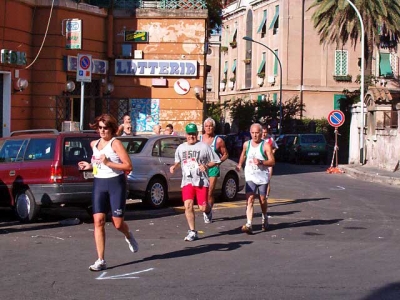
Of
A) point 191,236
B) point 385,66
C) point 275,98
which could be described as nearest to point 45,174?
point 191,236

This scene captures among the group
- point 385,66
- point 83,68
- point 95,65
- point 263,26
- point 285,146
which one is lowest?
point 285,146

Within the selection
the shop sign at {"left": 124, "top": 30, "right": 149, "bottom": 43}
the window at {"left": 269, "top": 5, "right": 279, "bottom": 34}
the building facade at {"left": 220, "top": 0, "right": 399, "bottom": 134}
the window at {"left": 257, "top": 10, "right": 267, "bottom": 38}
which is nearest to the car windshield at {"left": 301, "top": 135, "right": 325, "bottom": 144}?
the building facade at {"left": 220, "top": 0, "right": 399, "bottom": 134}

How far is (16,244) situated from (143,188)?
480 cm

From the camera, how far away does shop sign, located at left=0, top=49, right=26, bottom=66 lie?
20891 mm

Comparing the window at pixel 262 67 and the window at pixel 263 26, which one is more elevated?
the window at pixel 263 26

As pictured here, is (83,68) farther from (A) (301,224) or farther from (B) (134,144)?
(A) (301,224)

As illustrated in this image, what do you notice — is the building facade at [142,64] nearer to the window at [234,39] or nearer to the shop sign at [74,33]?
the shop sign at [74,33]

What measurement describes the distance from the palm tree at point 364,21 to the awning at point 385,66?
542 inches

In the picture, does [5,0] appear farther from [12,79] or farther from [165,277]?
[165,277]

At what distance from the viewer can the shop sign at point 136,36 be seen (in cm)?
2553

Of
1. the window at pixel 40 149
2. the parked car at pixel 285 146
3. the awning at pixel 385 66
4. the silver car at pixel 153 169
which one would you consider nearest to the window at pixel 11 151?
the window at pixel 40 149

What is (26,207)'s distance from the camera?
13906mm

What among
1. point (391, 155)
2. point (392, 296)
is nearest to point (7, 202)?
point (392, 296)

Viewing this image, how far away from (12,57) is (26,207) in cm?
861
